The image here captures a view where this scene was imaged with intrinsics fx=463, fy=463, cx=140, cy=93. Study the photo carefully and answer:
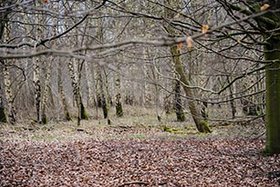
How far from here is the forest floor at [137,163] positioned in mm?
9336

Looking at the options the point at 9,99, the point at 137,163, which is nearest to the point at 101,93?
the point at 9,99

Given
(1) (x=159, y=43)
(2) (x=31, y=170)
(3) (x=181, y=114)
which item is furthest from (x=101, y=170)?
(3) (x=181, y=114)

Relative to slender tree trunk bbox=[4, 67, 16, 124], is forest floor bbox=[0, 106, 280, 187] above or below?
below

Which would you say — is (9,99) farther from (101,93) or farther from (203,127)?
(101,93)

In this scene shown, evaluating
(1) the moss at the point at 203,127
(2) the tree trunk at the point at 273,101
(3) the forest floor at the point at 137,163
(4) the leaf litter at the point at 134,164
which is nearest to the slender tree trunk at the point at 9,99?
(3) the forest floor at the point at 137,163

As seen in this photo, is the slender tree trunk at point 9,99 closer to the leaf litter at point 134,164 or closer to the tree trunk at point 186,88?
the leaf litter at point 134,164

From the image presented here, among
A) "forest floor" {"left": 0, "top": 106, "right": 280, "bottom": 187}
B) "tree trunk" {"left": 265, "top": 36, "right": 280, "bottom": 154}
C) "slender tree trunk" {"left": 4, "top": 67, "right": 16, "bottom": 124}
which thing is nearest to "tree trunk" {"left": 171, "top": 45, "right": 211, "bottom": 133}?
"forest floor" {"left": 0, "top": 106, "right": 280, "bottom": 187}

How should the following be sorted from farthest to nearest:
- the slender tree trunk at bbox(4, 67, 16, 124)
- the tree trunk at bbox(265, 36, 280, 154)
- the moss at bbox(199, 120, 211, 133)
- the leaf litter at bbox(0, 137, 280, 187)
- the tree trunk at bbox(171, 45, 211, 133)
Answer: the slender tree trunk at bbox(4, 67, 16, 124), the moss at bbox(199, 120, 211, 133), the tree trunk at bbox(171, 45, 211, 133), the tree trunk at bbox(265, 36, 280, 154), the leaf litter at bbox(0, 137, 280, 187)

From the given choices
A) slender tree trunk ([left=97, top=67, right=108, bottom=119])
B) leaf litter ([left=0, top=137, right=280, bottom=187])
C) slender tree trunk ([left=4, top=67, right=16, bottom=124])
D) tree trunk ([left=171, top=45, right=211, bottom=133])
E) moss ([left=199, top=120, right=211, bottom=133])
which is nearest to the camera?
leaf litter ([left=0, top=137, right=280, bottom=187])

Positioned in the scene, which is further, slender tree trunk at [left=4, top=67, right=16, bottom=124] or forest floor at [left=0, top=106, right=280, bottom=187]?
slender tree trunk at [left=4, top=67, right=16, bottom=124]

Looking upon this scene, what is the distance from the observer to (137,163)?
11.0m

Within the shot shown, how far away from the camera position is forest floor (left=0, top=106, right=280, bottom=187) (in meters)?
9.34

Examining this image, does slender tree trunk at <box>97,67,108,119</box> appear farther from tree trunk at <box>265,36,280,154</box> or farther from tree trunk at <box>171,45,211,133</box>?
tree trunk at <box>265,36,280,154</box>

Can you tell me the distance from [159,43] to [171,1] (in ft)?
53.0
